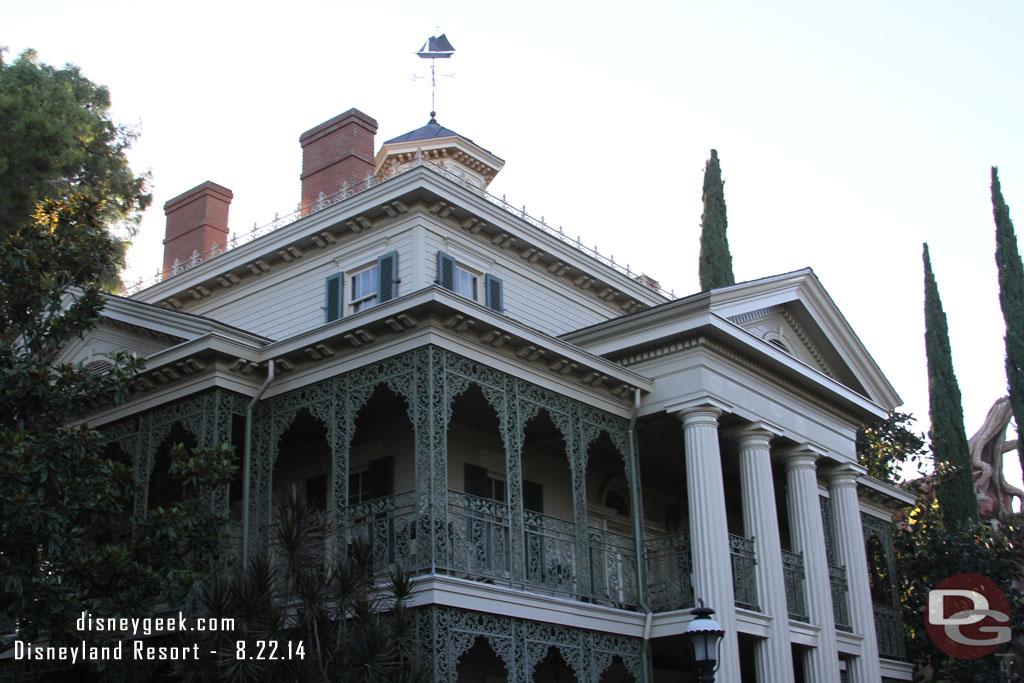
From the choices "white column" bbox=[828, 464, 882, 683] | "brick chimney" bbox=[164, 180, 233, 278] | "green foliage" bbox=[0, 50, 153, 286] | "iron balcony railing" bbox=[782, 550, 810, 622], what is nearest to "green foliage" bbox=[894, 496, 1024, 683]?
"white column" bbox=[828, 464, 882, 683]

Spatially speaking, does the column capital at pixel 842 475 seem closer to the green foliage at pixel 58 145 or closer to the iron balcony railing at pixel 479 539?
the iron balcony railing at pixel 479 539

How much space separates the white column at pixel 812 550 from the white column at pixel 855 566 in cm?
118

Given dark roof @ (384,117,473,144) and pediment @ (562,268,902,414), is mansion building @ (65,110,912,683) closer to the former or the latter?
pediment @ (562,268,902,414)

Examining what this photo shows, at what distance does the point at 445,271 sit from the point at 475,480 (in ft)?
13.2

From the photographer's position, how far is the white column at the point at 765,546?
19.0 metres

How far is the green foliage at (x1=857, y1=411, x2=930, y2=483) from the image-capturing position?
37281 millimetres

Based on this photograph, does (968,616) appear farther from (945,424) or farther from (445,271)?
(445,271)

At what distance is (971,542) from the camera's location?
92.6ft

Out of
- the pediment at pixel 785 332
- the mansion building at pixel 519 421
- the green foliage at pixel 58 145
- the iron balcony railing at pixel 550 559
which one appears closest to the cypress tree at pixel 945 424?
the mansion building at pixel 519 421

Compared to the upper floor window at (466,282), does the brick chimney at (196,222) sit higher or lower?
higher

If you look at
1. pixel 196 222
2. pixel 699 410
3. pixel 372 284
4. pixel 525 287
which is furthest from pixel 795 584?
pixel 196 222

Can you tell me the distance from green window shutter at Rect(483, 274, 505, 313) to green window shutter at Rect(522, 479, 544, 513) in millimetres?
3549

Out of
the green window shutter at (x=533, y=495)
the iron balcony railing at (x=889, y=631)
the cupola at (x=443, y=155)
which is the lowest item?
the iron balcony railing at (x=889, y=631)

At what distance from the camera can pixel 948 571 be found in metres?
28.0
